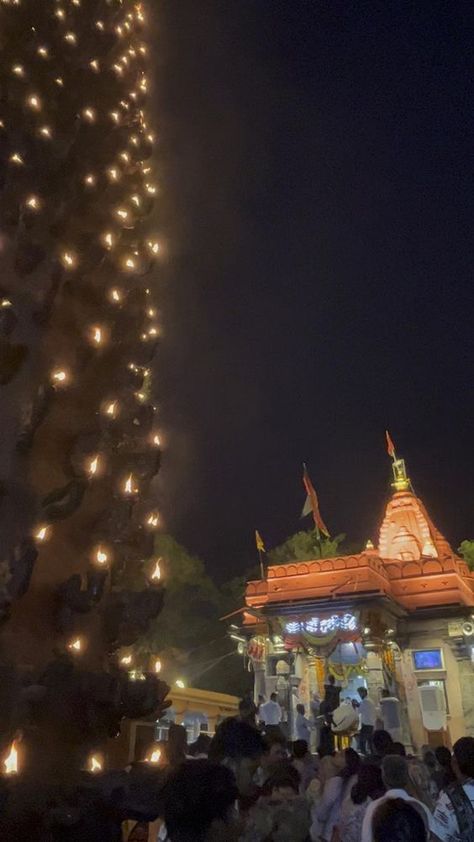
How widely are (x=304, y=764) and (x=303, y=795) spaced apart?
1.56 meters

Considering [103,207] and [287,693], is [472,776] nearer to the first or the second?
[103,207]

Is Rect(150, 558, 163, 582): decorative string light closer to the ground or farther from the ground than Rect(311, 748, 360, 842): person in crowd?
farther from the ground

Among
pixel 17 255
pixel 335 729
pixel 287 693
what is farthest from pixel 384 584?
pixel 17 255

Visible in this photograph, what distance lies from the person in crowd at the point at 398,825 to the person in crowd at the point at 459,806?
1.39 metres

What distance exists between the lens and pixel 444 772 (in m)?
5.30

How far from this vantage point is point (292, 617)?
68.8 feet

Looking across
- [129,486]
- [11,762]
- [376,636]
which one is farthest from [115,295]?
[376,636]

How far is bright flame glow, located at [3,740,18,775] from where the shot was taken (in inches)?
157

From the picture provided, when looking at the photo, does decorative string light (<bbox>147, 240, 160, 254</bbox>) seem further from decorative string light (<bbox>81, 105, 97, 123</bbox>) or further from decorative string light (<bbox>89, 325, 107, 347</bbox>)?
decorative string light (<bbox>89, 325, 107, 347</bbox>)

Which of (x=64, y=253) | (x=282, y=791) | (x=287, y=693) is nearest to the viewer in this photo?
(x=282, y=791)

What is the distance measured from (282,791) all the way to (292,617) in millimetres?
17357

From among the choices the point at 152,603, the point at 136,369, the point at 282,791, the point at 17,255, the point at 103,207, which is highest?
the point at 103,207

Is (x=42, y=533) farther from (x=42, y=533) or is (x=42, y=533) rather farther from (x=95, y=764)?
(x=95, y=764)

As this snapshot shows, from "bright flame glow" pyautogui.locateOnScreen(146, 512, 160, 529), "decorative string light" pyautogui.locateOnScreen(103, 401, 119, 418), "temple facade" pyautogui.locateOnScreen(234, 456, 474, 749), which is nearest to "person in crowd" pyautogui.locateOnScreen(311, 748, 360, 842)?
"bright flame glow" pyautogui.locateOnScreen(146, 512, 160, 529)
